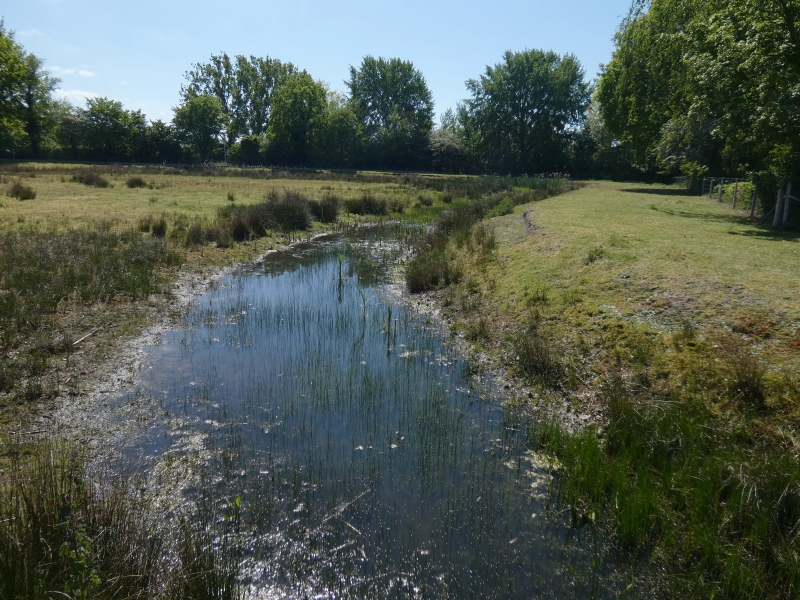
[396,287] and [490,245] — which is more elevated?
[490,245]

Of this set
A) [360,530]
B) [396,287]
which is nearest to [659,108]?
[396,287]

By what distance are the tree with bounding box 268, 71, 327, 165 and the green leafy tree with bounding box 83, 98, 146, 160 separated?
57.4 feet

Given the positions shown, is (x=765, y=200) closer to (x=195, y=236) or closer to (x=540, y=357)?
(x=540, y=357)

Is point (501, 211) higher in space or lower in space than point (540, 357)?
higher

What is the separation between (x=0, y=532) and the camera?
323cm

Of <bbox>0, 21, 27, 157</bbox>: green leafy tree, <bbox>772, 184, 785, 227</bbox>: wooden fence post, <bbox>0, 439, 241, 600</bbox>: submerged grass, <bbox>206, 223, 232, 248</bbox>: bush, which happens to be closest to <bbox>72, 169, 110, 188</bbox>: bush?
<bbox>206, 223, 232, 248</bbox>: bush

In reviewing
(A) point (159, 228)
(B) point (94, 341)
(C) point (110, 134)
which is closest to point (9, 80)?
(C) point (110, 134)

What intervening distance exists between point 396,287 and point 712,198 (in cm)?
2561

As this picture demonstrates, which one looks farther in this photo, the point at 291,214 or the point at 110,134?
the point at 110,134

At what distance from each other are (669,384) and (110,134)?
76.8 m

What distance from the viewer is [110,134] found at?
222 ft

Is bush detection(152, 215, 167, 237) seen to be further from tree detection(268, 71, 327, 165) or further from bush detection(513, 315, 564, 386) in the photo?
tree detection(268, 71, 327, 165)

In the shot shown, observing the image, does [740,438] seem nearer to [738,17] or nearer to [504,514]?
[504,514]

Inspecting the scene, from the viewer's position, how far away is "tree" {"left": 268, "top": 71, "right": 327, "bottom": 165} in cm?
7344
